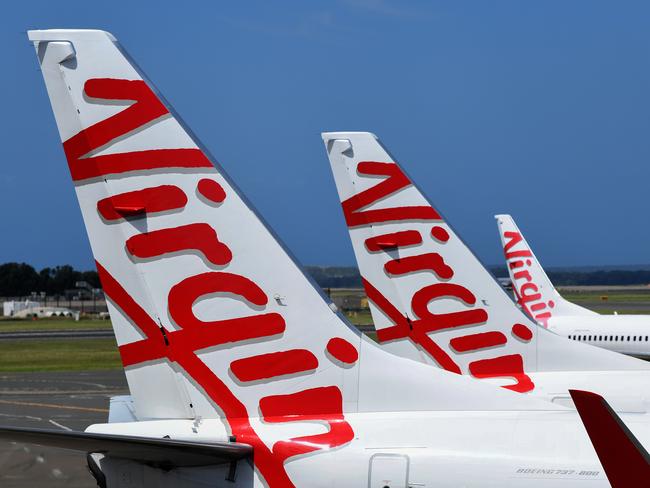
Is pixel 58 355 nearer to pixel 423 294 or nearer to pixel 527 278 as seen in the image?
pixel 527 278

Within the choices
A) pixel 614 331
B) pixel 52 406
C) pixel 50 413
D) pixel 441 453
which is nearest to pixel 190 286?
pixel 441 453

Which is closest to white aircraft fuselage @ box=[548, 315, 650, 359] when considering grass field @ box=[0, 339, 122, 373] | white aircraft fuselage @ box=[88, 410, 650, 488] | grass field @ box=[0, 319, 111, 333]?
grass field @ box=[0, 339, 122, 373]

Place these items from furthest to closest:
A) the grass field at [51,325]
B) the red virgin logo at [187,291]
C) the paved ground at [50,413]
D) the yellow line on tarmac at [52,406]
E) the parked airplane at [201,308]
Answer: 1. the grass field at [51,325]
2. the yellow line on tarmac at [52,406]
3. the paved ground at [50,413]
4. the red virgin logo at [187,291]
5. the parked airplane at [201,308]

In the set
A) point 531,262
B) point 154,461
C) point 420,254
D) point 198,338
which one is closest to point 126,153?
point 198,338

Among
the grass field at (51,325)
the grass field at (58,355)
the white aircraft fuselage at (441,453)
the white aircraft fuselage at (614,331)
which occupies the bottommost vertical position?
the grass field at (51,325)

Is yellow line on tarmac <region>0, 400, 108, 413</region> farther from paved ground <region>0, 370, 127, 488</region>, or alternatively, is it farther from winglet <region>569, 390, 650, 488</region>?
winglet <region>569, 390, 650, 488</region>

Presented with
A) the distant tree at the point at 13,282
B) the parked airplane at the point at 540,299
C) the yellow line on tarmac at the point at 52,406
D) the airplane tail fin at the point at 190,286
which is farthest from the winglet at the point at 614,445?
the distant tree at the point at 13,282

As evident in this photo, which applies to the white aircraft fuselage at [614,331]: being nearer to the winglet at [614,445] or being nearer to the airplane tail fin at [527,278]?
the airplane tail fin at [527,278]

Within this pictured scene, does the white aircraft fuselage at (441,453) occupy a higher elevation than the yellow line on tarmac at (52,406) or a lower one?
higher

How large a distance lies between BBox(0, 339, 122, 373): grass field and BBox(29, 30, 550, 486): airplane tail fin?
46575 millimetres

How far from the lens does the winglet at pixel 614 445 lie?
816cm

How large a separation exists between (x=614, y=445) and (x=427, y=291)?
27.8 ft

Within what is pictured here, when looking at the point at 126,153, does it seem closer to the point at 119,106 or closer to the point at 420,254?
the point at 119,106

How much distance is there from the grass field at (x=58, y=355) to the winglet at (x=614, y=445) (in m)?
49.8
